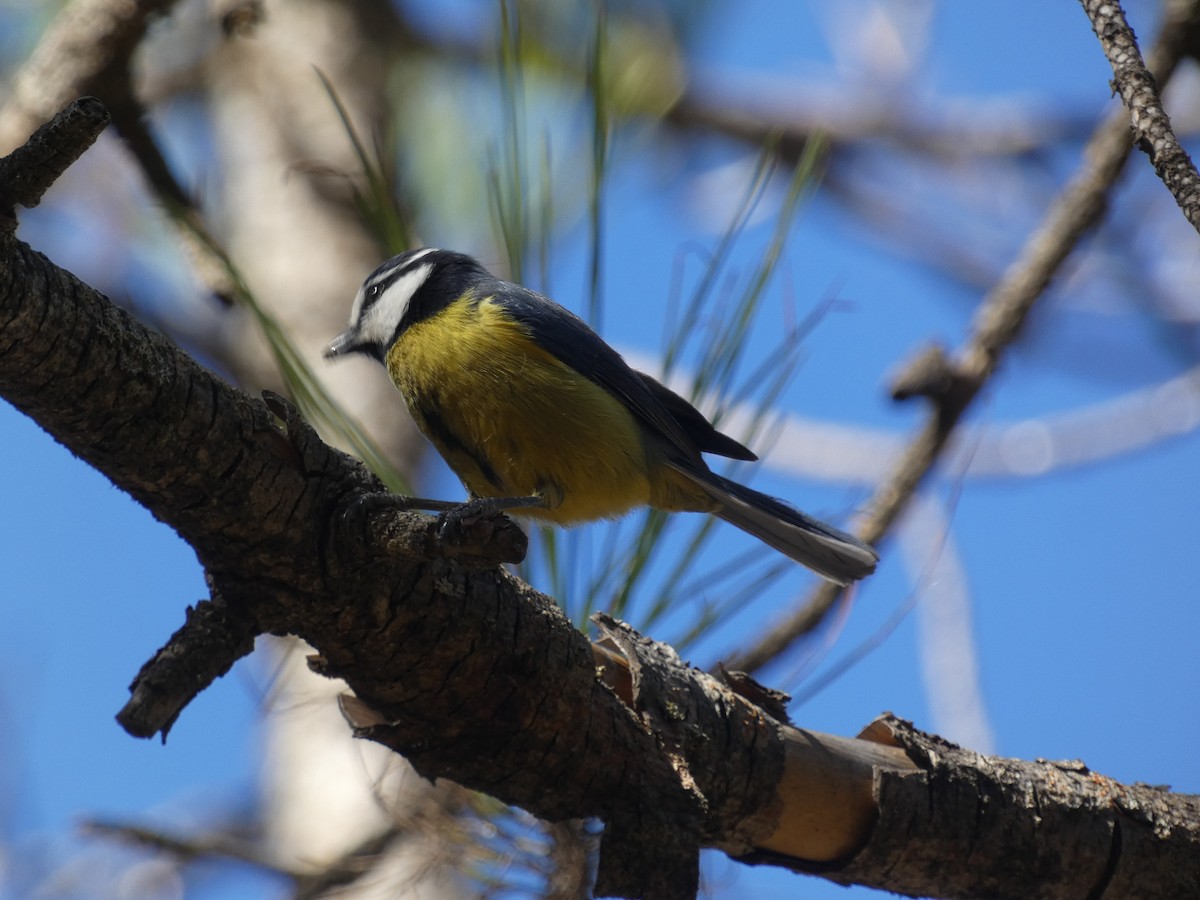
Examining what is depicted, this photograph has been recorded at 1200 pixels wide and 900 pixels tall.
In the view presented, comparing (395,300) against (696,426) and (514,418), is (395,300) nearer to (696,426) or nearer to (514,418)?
(514,418)

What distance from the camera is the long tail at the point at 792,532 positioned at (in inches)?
102

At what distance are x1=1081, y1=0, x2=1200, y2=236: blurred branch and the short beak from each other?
1885mm

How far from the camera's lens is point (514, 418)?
242cm

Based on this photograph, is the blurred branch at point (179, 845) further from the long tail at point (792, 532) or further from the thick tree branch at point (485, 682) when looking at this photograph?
the long tail at point (792, 532)

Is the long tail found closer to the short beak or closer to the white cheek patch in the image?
the white cheek patch

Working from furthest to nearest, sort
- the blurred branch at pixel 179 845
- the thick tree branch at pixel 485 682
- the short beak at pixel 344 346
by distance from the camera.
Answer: the short beak at pixel 344 346 → the blurred branch at pixel 179 845 → the thick tree branch at pixel 485 682

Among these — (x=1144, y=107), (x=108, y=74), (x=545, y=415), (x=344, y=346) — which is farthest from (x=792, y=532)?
(x=108, y=74)

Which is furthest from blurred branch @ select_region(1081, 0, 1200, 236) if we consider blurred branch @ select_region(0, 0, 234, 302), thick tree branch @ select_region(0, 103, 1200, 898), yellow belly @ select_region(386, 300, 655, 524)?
blurred branch @ select_region(0, 0, 234, 302)

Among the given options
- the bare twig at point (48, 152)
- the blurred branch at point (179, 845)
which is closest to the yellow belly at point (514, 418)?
the blurred branch at point (179, 845)

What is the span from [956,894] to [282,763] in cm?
249

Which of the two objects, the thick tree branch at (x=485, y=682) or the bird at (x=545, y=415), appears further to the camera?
the bird at (x=545, y=415)

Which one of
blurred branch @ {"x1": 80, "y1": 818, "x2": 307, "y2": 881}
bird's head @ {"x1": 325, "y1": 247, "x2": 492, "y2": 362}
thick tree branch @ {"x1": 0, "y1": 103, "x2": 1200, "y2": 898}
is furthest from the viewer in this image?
bird's head @ {"x1": 325, "y1": 247, "x2": 492, "y2": 362}

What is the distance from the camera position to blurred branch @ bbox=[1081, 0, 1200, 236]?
4.50 ft

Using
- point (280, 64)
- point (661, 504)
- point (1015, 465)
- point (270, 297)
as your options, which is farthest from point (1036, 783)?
point (280, 64)
